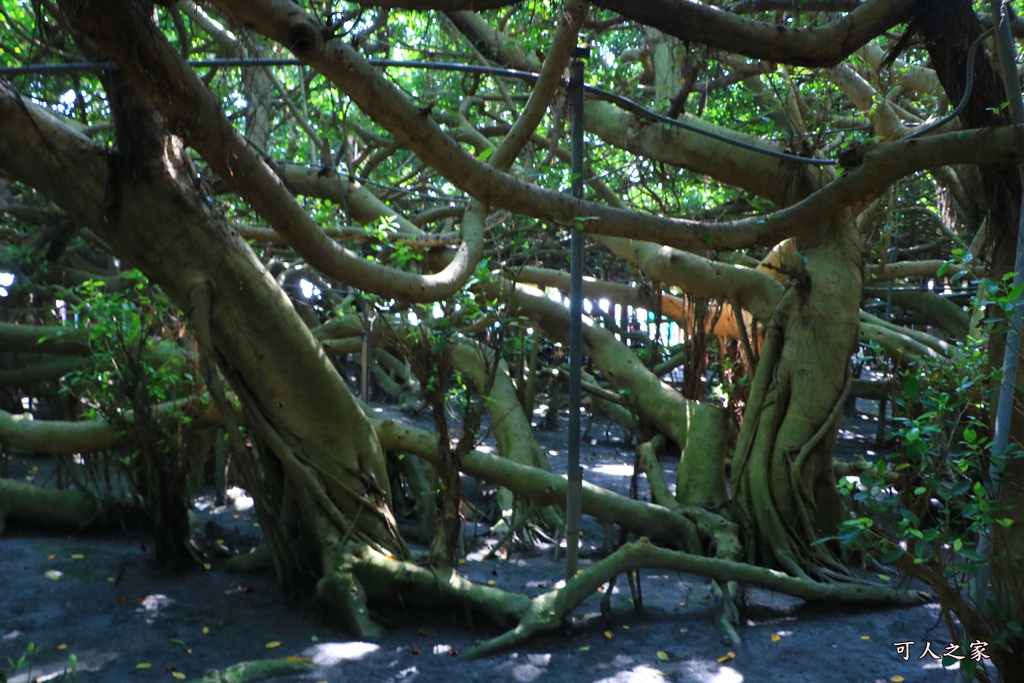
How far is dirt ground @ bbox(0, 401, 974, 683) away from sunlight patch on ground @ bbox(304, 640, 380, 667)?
0.03 ft

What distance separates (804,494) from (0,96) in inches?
212

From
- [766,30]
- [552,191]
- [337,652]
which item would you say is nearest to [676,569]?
[337,652]

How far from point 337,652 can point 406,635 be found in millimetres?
438

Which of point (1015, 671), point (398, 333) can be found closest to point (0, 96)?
point (398, 333)

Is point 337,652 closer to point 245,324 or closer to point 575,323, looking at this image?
point 245,324

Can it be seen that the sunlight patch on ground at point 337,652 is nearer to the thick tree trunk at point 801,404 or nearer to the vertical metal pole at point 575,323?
the vertical metal pole at point 575,323

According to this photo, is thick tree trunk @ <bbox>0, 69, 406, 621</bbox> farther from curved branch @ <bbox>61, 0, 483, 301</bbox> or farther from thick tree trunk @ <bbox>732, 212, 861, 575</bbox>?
thick tree trunk @ <bbox>732, 212, 861, 575</bbox>

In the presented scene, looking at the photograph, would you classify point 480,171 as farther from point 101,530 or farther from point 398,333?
point 101,530

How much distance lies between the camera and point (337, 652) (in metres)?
4.71

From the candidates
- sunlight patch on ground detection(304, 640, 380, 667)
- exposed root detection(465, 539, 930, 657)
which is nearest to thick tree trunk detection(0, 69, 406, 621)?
sunlight patch on ground detection(304, 640, 380, 667)

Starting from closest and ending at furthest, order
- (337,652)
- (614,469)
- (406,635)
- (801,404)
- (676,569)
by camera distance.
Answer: (337,652)
(406,635)
(676,569)
(801,404)
(614,469)

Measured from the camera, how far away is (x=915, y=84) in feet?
25.8

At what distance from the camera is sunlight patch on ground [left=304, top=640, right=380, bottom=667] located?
459cm

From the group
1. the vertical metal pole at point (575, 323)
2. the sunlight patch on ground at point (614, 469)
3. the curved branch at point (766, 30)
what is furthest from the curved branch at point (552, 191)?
the sunlight patch on ground at point (614, 469)
